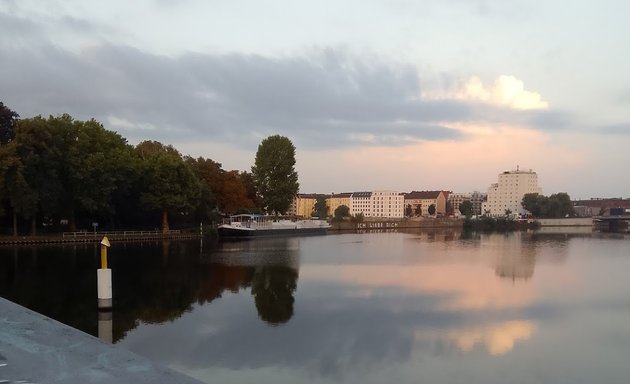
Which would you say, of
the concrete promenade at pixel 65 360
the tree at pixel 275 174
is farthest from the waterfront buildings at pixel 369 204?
the concrete promenade at pixel 65 360

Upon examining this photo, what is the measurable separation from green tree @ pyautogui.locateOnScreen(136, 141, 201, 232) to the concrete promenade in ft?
139

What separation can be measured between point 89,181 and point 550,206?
113664mm

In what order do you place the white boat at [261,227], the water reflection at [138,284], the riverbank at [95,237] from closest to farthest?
the water reflection at [138,284], the riverbank at [95,237], the white boat at [261,227]

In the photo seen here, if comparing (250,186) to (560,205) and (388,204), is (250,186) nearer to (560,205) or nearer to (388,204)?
(560,205)

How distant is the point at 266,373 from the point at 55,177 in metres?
33.2

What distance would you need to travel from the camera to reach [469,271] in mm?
24609

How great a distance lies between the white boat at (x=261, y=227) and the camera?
5462 cm

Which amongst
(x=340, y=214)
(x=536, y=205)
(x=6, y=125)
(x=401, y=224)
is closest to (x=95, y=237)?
(x=6, y=125)

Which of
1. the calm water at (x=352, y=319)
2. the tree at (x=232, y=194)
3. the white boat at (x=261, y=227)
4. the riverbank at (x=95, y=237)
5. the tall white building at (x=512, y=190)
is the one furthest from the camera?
the tall white building at (x=512, y=190)

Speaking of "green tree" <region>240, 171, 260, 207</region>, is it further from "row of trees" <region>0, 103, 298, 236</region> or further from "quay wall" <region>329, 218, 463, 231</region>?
"quay wall" <region>329, 218, 463, 231</region>

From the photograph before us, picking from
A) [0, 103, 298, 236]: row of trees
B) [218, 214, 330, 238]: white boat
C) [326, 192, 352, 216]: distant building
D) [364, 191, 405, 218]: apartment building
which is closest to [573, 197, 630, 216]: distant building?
[364, 191, 405, 218]: apartment building

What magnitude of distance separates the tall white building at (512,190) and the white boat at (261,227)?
10145cm

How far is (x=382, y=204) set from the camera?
17462cm

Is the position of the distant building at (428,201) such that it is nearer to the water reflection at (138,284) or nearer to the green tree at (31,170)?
the green tree at (31,170)
